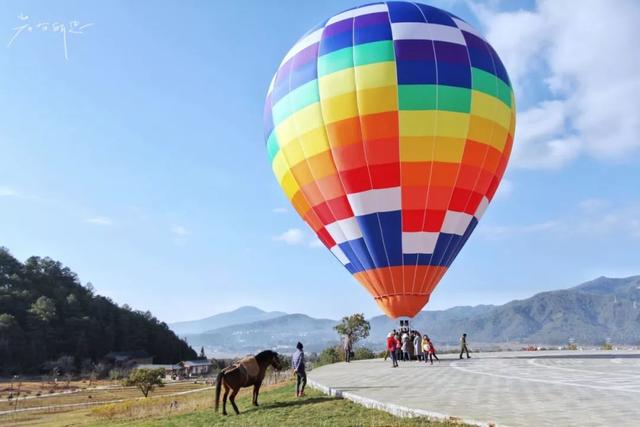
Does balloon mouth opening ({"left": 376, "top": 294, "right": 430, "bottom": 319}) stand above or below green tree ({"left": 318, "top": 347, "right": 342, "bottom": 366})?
above

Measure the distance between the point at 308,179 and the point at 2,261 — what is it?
112624 mm

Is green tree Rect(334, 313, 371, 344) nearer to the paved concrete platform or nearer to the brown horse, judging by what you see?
the paved concrete platform

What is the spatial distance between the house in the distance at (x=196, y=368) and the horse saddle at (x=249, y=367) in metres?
83.2

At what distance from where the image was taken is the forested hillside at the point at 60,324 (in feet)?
285

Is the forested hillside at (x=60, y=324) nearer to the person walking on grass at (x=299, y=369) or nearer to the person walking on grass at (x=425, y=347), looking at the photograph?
the person walking on grass at (x=425, y=347)

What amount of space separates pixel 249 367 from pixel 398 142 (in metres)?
12.7

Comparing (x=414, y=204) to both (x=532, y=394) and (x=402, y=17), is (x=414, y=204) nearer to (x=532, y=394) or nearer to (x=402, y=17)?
(x=402, y=17)

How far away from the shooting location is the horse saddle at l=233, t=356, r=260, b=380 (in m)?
14.6

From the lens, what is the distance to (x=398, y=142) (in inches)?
925

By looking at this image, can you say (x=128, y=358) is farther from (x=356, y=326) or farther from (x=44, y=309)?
(x=356, y=326)

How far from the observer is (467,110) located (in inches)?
949

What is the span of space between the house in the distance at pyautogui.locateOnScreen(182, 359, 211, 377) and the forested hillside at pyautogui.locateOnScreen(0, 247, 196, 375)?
10.1m

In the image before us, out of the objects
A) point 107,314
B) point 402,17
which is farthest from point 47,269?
point 402,17

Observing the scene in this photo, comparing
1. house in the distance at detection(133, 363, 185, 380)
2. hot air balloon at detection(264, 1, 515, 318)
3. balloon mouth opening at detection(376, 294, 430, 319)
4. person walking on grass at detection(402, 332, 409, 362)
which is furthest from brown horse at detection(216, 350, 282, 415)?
house in the distance at detection(133, 363, 185, 380)
